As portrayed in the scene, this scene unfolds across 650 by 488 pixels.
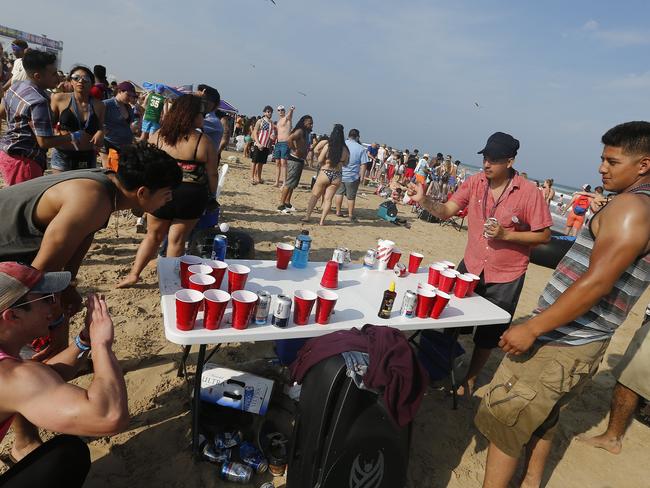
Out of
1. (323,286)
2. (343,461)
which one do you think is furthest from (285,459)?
(323,286)

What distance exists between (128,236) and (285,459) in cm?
392

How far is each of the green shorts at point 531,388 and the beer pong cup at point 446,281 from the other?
757mm

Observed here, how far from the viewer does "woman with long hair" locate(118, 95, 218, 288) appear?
3.29 meters

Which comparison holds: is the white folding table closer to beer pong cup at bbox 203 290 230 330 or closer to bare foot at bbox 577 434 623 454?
beer pong cup at bbox 203 290 230 330

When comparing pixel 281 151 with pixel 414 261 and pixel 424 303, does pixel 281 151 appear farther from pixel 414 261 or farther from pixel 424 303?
pixel 424 303

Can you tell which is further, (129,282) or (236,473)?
(129,282)

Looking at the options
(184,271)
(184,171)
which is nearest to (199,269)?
(184,271)

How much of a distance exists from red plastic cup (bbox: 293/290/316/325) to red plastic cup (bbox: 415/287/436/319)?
68 cm

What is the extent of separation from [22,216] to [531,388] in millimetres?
2639

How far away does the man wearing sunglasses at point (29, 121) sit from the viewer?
3.03 metres

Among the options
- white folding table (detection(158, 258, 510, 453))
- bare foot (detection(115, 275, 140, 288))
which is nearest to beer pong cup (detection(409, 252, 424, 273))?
white folding table (detection(158, 258, 510, 453))

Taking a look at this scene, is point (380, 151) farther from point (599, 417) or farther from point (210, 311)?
point (210, 311)

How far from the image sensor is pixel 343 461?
1.73 m

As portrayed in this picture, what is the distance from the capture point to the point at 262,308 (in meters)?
1.95
